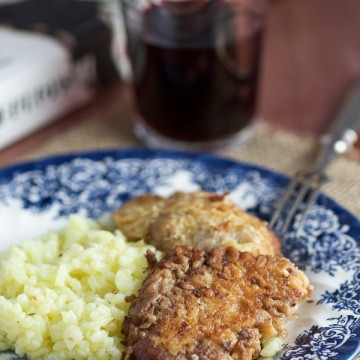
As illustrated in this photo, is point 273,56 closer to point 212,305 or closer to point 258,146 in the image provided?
point 258,146

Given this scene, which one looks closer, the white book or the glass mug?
the glass mug

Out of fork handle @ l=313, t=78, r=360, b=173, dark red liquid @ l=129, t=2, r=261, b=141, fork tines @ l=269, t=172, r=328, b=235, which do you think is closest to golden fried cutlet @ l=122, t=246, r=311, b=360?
fork tines @ l=269, t=172, r=328, b=235

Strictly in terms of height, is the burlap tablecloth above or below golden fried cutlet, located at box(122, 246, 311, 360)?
below

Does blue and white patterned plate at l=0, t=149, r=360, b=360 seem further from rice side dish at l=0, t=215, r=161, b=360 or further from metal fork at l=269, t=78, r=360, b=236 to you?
rice side dish at l=0, t=215, r=161, b=360

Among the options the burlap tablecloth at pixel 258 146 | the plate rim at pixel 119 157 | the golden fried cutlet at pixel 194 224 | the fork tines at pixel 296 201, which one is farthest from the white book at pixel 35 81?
the fork tines at pixel 296 201

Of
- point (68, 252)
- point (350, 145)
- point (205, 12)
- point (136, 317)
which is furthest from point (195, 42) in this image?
point (136, 317)

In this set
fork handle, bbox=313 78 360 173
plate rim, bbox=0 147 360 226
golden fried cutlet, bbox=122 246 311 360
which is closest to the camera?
golden fried cutlet, bbox=122 246 311 360

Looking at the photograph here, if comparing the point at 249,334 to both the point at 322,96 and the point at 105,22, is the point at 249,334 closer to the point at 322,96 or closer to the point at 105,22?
the point at 322,96
